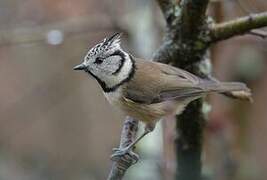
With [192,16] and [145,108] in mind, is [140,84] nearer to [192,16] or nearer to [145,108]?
[145,108]

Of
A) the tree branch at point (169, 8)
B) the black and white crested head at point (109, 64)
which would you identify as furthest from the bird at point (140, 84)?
the tree branch at point (169, 8)

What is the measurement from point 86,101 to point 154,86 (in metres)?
3.12

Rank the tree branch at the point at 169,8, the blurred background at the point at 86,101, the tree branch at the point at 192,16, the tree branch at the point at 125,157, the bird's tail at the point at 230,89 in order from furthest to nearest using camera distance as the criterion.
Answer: the blurred background at the point at 86,101 < the bird's tail at the point at 230,89 < the tree branch at the point at 169,8 < the tree branch at the point at 192,16 < the tree branch at the point at 125,157

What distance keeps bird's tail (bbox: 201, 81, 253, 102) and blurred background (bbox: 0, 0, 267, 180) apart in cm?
17

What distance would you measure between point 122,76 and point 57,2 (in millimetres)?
2023

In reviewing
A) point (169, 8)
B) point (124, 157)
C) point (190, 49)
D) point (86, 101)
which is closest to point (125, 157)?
point (124, 157)

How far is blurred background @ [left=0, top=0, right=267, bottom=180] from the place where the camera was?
395 cm

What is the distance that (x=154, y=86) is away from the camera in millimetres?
3092

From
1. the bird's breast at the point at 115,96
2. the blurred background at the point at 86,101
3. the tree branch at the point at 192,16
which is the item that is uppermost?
the tree branch at the point at 192,16

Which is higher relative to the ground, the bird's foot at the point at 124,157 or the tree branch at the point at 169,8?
the tree branch at the point at 169,8

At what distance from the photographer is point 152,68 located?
297 cm

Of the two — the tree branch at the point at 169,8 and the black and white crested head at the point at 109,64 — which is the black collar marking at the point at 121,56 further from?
the tree branch at the point at 169,8

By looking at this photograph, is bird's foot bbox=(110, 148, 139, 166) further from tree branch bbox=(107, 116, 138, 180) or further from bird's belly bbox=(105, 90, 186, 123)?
bird's belly bbox=(105, 90, 186, 123)

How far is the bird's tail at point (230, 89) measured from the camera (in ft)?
9.07
